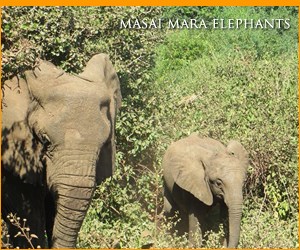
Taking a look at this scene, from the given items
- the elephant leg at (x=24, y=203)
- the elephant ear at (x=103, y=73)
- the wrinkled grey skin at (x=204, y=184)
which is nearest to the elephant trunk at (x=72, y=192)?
the elephant leg at (x=24, y=203)

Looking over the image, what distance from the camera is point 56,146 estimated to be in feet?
21.5

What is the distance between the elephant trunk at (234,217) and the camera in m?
9.10

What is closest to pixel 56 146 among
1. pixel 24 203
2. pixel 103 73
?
pixel 24 203

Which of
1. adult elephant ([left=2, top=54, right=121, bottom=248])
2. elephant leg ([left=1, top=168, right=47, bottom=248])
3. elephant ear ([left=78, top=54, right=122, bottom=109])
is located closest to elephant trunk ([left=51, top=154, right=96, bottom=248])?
adult elephant ([left=2, top=54, right=121, bottom=248])

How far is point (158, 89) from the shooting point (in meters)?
10.9

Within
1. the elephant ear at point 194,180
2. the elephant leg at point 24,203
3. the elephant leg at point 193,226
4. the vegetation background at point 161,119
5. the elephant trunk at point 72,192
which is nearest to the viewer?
the elephant trunk at point 72,192

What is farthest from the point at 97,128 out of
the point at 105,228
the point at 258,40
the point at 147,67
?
the point at 258,40

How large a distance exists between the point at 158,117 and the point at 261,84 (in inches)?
55.2

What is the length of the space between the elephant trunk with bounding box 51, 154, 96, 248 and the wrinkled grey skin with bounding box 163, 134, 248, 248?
2.69 metres

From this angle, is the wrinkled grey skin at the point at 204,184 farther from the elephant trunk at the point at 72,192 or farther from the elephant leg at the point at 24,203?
the elephant trunk at the point at 72,192

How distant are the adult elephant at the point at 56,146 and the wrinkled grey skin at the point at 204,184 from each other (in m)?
2.32

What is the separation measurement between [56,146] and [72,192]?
326mm

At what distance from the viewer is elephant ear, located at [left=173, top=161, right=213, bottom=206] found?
383 inches

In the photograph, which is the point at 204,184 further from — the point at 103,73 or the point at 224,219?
the point at 103,73
